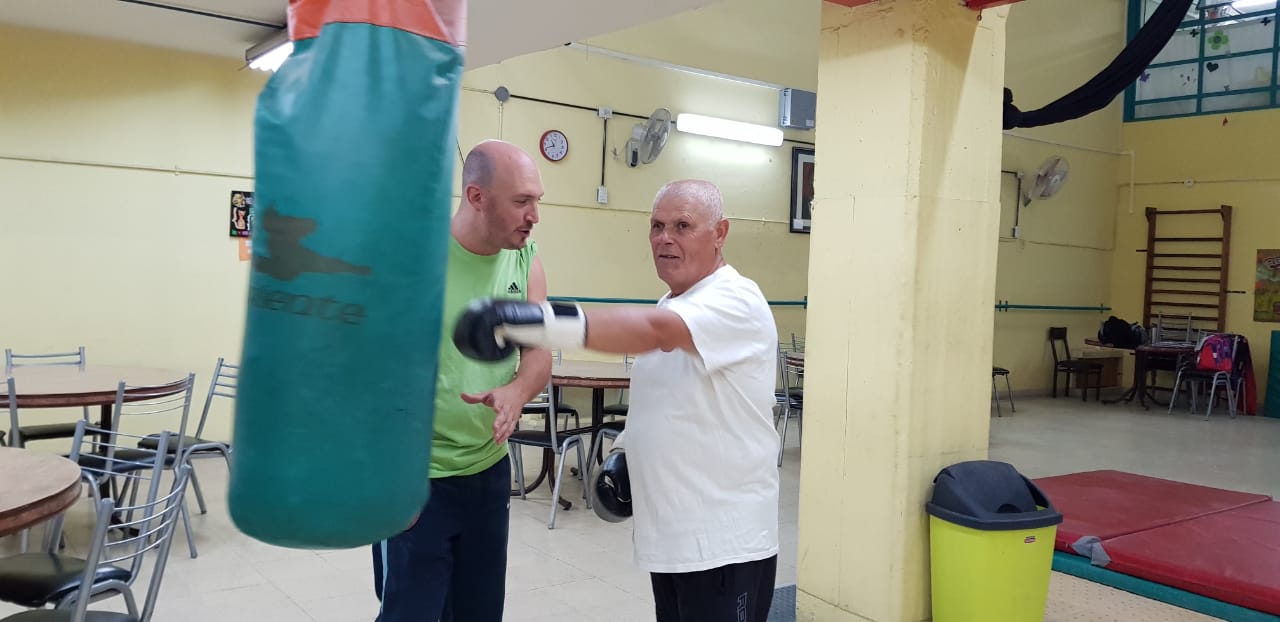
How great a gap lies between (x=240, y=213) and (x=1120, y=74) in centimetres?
557

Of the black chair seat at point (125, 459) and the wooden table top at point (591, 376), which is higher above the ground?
the wooden table top at point (591, 376)

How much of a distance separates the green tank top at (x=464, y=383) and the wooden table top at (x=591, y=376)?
2.73 meters

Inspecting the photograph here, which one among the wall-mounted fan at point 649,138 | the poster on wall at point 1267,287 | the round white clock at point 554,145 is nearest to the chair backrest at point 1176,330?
the poster on wall at point 1267,287

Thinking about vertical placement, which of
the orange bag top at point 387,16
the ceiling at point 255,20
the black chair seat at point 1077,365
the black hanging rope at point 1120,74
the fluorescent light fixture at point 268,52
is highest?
the ceiling at point 255,20

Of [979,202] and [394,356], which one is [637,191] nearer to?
[979,202]

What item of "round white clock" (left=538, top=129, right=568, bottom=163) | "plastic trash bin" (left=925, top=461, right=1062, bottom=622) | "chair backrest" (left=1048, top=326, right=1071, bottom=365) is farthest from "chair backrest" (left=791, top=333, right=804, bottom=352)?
"plastic trash bin" (left=925, top=461, right=1062, bottom=622)

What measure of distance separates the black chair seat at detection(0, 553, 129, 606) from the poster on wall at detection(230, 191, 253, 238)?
13.5ft

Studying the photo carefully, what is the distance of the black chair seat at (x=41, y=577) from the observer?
2.50 metres

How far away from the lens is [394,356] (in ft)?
4.11

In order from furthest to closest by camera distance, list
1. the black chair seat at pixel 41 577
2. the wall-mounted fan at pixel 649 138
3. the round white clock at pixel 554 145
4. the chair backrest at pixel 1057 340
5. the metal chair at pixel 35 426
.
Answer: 1. the chair backrest at pixel 1057 340
2. the wall-mounted fan at pixel 649 138
3. the round white clock at pixel 554 145
4. the metal chair at pixel 35 426
5. the black chair seat at pixel 41 577

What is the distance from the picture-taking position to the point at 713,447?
1.97 meters

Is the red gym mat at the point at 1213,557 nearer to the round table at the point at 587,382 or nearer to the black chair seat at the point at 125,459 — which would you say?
the round table at the point at 587,382

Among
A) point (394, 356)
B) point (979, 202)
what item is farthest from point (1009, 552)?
point (394, 356)

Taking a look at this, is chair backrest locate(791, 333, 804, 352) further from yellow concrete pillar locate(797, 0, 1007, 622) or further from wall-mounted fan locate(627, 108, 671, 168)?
yellow concrete pillar locate(797, 0, 1007, 622)
